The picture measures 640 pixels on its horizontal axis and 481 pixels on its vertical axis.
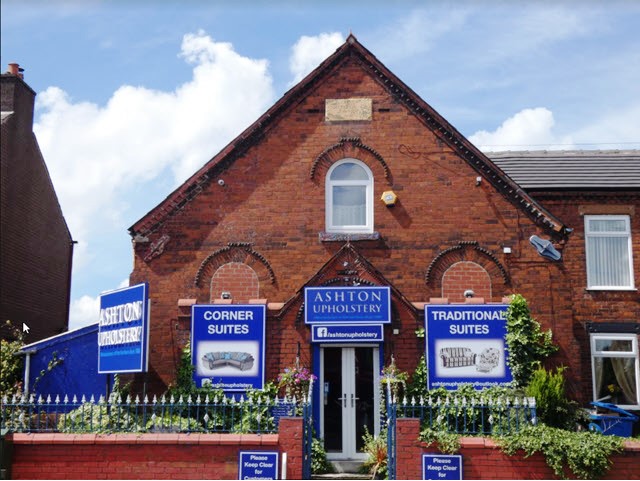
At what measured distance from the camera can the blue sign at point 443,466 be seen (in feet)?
41.8

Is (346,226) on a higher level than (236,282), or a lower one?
higher

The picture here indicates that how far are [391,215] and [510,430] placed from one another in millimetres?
5954

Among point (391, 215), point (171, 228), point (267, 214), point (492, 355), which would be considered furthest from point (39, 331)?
point (492, 355)

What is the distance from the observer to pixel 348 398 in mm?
16031

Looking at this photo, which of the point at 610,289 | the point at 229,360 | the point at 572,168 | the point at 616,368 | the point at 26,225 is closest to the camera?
the point at 229,360

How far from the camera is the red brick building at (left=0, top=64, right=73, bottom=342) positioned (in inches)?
833

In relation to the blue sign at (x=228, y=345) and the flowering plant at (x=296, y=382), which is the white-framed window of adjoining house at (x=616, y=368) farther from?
the blue sign at (x=228, y=345)

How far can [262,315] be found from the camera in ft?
54.2

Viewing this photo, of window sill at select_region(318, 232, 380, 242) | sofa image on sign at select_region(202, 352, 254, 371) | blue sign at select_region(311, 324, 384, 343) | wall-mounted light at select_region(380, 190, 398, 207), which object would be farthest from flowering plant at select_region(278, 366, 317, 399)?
wall-mounted light at select_region(380, 190, 398, 207)

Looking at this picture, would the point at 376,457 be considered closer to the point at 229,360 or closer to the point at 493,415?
the point at 493,415

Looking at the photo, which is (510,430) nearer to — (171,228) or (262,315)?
(262,315)

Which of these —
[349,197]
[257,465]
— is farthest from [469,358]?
[257,465]

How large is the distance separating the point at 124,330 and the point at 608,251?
12.9 m

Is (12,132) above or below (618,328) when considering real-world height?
above
